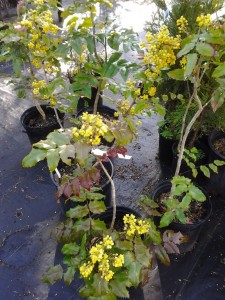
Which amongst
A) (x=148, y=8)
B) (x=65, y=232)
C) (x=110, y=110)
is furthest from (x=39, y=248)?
(x=148, y=8)

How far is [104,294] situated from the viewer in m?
1.25

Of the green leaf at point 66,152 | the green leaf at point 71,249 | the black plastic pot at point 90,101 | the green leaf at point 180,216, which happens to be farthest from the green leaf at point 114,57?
the black plastic pot at point 90,101

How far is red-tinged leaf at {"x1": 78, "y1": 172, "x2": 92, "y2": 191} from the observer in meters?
1.14

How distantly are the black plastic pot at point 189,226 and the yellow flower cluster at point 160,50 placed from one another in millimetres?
854

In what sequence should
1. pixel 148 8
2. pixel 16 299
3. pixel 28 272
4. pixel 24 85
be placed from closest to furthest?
pixel 16 299 < pixel 28 272 < pixel 24 85 < pixel 148 8

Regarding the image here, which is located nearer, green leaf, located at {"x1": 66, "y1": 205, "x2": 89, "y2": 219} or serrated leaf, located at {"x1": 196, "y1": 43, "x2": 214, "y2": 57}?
serrated leaf, located at {"x1": 196, "y1": 43, "x2": 214, "y2": 57}

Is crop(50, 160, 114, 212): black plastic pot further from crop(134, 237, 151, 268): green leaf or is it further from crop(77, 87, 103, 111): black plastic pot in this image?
crop(77, 87, 103, 111): black plastic pot

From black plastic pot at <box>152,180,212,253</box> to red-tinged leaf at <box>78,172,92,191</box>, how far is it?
2.72ft

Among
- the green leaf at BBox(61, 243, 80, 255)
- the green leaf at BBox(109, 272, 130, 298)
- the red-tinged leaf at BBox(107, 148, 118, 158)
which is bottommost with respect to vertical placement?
the green leaf at BBox(109, 272, 130, 298)

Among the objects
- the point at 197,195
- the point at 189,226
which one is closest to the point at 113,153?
the point at 197,195

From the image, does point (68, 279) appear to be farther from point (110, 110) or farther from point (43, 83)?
point (110, 110)

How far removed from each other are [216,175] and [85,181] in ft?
4.52

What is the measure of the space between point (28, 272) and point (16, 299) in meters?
0.17

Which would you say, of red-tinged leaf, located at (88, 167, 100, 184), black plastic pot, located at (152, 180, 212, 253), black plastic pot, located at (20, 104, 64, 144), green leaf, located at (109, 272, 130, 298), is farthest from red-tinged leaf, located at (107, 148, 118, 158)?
black plastic pot, located at (20, 104, 64, 144)
